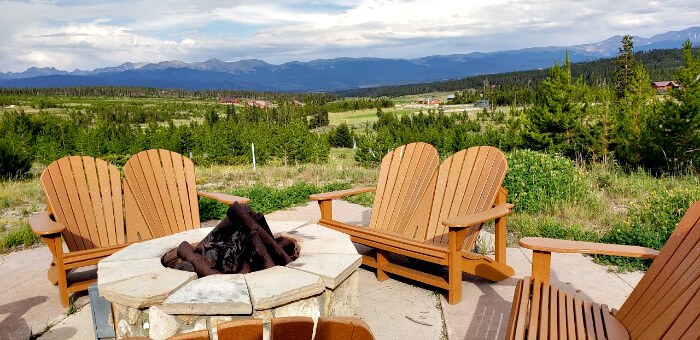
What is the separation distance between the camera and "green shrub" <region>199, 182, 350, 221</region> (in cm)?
612

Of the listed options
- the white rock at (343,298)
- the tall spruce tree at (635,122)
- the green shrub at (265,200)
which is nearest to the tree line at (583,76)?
the tall spruce tree at (635,122)

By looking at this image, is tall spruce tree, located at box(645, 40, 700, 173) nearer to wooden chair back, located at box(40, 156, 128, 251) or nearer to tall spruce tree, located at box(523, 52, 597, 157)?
tall spruce tree, located at box(523, 52, 597, 157)

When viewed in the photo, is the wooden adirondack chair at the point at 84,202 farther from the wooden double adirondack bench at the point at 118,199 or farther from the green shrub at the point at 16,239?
the green shrub at the point at 16,239

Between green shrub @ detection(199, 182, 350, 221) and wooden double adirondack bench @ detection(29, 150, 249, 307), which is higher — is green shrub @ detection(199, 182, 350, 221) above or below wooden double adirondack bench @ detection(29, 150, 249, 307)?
below

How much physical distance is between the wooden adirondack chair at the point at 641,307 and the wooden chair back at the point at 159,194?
3049 millimetres

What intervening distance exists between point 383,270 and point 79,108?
79.8m

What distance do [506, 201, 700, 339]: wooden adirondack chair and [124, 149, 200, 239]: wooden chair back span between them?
3.05 metres

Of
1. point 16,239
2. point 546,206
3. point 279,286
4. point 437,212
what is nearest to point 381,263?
point 437,212

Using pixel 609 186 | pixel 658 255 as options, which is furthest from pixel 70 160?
pixel 609 186

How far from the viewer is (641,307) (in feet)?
6.62

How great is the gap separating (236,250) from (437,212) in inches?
Answer: 71.9

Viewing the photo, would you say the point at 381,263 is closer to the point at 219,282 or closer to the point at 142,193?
the point at 219,282

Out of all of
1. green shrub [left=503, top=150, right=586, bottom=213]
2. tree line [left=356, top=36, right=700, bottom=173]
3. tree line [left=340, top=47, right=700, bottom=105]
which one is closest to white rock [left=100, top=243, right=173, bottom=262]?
green shrub [left=503, top=150, right=586, bottom=213]

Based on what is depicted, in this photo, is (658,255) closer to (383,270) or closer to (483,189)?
(483,189)
